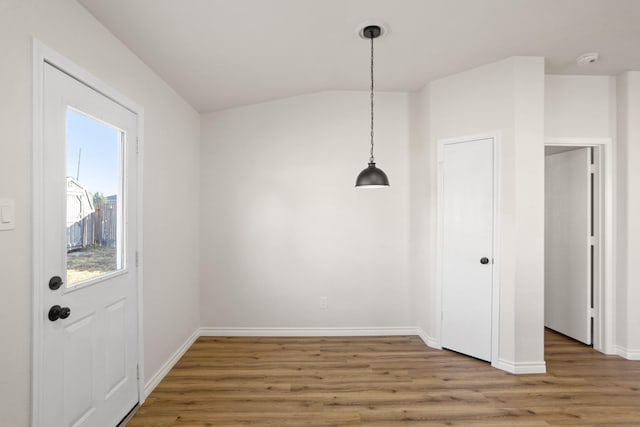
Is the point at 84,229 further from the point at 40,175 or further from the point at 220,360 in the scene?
the point at 220,360

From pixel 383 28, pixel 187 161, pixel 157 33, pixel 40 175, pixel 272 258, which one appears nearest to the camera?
pixel 40 175

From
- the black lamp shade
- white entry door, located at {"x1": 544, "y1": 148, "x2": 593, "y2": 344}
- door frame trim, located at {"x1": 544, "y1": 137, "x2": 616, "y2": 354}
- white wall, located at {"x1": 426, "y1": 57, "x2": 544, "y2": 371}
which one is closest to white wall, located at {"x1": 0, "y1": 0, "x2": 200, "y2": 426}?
the black lamp shade

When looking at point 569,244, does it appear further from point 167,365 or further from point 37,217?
point 37,217

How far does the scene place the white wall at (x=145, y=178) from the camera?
4.67ft

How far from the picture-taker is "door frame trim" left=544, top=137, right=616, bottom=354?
11.0 ft

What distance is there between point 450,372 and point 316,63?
10.2 feet

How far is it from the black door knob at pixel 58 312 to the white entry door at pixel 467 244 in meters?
3.14

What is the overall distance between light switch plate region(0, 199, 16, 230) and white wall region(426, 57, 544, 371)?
3470 mm

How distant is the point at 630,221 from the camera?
3258 mm

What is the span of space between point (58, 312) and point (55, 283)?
15cm

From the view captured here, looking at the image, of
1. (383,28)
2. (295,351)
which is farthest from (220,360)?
(383,28)

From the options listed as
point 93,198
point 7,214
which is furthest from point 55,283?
point 93,198

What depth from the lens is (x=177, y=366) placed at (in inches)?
121

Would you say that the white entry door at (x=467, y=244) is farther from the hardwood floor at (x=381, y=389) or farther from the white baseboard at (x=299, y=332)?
the white baseboard at (x=299, y=332)
